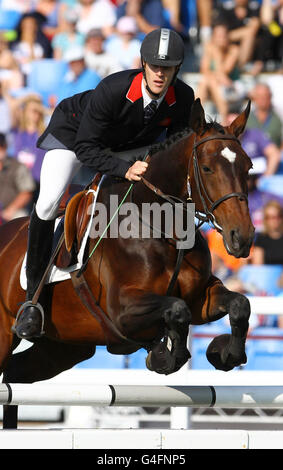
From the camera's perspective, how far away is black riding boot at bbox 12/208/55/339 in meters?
4.46

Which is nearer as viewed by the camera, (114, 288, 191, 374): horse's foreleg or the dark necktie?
(114, 288, 191, 374): horse's foreleg

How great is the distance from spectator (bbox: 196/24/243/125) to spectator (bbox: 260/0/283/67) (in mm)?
453

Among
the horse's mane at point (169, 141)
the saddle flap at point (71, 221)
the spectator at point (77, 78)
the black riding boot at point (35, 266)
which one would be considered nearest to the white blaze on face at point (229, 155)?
the horse's mane at point (169, 141)

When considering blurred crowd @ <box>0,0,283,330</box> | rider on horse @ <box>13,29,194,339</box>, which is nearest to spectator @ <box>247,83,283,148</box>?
blurred crowd @ <box>0,0,283,330</box>

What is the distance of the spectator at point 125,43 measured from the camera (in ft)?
30.7

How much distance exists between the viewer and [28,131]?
9047 millimetres

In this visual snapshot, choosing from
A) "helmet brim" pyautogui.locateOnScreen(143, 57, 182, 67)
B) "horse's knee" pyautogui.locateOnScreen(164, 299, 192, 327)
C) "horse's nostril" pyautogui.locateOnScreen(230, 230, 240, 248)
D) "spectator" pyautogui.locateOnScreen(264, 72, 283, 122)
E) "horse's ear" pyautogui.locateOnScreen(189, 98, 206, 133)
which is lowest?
"horse's knee" pyautogui.locateOnScreen(164, 299, 192, 327)

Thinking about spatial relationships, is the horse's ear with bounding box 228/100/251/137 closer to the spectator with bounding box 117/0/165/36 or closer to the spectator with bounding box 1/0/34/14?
the spectator with bounding box 117/0/165/36

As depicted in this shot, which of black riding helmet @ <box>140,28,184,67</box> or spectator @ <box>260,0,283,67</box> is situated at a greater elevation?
spectator @ <box>260,0,283,67</box>

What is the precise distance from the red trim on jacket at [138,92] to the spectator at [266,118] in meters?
4.82

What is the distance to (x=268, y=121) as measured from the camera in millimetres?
8891

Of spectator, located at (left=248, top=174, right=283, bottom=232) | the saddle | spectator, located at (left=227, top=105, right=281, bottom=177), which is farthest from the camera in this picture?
spectator, located at (left=227, top=105, right=281, bottom=177)

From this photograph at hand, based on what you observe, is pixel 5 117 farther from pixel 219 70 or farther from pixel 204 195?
pixel 204 195
